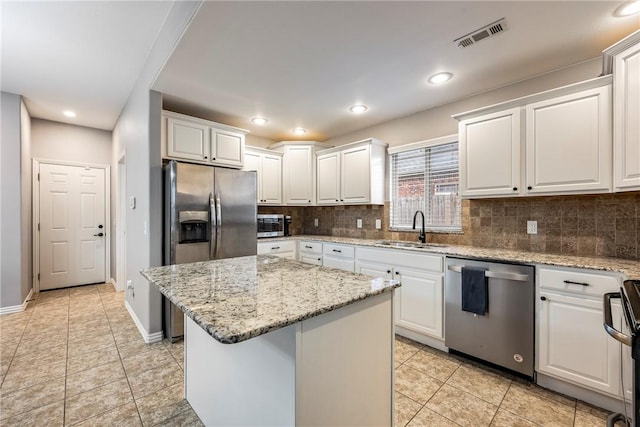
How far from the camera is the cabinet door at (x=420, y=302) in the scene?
252 cm

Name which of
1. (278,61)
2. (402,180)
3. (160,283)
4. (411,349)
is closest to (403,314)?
(411,349)

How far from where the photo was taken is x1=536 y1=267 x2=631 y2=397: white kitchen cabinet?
1.72m

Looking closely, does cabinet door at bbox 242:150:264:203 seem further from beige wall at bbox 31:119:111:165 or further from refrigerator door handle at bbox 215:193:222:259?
beige wall at bbox 31:119:111:165

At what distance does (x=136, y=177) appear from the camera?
307 centimetres

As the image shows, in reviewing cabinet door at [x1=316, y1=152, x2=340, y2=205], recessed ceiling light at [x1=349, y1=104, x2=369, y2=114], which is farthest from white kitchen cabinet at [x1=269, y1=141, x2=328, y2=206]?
recessed ceiling light at [x1=349, y1=104, x2=369, y2=114]

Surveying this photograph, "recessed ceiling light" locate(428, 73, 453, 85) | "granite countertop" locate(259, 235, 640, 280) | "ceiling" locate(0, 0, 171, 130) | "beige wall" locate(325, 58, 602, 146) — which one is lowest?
"granite countertop" locate(259, 235, 640, 280)

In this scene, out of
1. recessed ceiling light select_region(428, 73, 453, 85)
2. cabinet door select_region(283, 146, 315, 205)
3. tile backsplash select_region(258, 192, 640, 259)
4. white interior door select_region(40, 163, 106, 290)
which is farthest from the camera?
white interior door select_region(40, 163, 106, 290)

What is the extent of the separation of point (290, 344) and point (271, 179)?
3.29 metres

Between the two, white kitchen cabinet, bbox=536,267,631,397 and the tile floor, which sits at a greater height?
white kitchen cabinet, bbox=536,267,631,397

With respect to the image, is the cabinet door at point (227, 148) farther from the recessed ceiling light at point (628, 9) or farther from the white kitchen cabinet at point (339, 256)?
the recessed ceiling light at point (628, 9)

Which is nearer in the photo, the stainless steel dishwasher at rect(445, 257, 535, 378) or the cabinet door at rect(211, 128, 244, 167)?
the stainless steel dishwasher at rect(445, 257, 535, 378)

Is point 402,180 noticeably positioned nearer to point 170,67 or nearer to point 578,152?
point 578,152

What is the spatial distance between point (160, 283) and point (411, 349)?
2.26m

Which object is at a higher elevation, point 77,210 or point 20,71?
point 20,71
